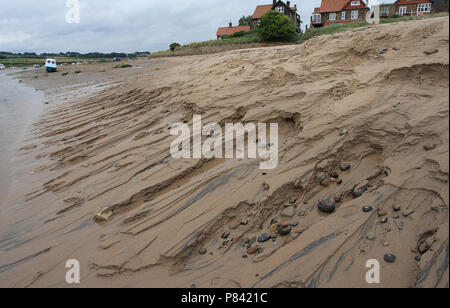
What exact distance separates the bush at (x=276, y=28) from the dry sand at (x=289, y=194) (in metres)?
17.7

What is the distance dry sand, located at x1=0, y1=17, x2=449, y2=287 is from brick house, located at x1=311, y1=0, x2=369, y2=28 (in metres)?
33.6

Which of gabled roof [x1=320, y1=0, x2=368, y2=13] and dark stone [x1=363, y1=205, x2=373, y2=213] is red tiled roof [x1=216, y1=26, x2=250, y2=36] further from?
dark stone [x1=363, y1=205, x2=373, y2=213]

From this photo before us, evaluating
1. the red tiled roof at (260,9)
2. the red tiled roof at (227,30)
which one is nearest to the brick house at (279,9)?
the red tiled roof at (260,9)

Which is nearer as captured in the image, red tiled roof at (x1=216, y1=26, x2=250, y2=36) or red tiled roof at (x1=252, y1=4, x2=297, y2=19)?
red tiled roof at (x1=252, y1=4, x2=297, y2=19)

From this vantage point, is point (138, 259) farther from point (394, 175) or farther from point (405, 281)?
point (394, 175)

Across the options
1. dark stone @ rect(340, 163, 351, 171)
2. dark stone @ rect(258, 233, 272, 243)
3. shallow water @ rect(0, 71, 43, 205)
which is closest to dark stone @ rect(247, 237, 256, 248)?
dark stone @ rect(258, 233, 272, 243)

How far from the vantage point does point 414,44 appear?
3.77m

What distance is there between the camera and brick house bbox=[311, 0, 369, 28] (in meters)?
32.5

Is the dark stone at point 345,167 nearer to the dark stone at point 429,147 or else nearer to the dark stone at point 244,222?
the dark stone at point 429,147

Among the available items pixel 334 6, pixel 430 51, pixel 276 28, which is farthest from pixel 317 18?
pixel 430 51

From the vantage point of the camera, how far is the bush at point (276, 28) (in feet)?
69.9

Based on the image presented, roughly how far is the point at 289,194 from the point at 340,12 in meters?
37.8

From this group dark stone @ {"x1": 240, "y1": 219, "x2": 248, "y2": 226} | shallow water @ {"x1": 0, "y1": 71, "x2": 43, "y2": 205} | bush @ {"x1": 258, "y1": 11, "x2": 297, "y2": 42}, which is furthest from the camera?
bush @ {"x1": 258, "y1": 11, "x2": 297, "y2": 42}
